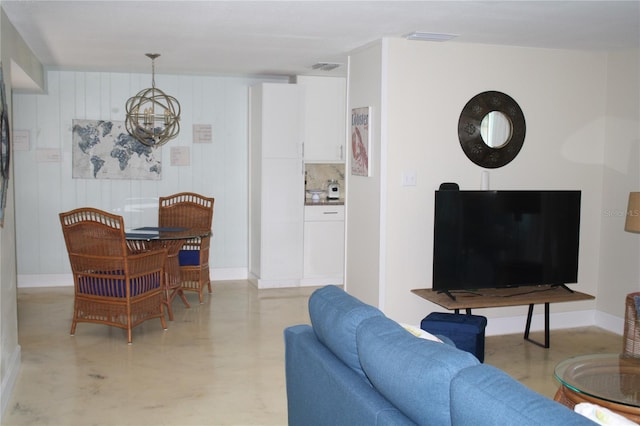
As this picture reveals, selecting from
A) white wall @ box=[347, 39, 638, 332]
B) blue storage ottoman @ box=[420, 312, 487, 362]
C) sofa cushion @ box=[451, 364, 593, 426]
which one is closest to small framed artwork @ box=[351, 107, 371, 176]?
white wall @ box=[347, 39, 638, 332]

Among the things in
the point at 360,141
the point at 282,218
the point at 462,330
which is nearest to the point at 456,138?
the point at 360,141

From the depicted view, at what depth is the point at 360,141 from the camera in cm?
549

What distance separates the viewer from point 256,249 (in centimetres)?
761

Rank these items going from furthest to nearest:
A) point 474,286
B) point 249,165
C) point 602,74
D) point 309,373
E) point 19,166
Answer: point 249,165
point 19,166
point 602,74
point 474,286
point 309,373

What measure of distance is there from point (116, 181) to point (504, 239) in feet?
14.8

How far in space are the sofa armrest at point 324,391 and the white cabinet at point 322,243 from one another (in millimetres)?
4572

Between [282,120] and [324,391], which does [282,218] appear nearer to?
[282,120]

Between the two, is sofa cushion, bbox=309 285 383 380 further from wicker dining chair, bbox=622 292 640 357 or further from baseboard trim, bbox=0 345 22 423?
wicker dining chair, bbox=622 292 640 357

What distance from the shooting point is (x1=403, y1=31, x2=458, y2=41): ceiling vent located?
4859mm

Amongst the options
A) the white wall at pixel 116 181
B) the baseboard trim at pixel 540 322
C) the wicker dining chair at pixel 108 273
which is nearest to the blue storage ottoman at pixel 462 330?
the baseboard trim at pixel 540 322

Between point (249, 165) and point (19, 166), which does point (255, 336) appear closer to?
point (249, 165)

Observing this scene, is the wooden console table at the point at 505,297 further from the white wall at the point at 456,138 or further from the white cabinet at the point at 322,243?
the white cabinet at the point at 322,243

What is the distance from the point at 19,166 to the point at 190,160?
6.09ft

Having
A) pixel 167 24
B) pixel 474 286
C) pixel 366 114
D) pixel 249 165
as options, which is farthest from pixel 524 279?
pixel 249 165
